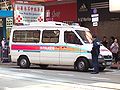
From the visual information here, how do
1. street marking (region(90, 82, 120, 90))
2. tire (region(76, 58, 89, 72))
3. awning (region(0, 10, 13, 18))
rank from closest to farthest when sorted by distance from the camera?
street marking (region(90, 82, 120, 90))
tire (region(76, 58, 89, 72))
awning (region(0, 10, 13, 18))

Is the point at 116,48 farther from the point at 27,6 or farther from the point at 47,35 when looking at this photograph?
the point at 27,6

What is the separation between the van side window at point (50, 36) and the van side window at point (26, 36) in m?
0.41

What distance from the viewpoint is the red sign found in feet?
96.7

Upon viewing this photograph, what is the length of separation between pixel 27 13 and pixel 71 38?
784cm

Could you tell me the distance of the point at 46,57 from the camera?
21000mm

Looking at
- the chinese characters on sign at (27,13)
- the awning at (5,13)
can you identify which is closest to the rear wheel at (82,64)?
the chinese characters on sign at (27,13)

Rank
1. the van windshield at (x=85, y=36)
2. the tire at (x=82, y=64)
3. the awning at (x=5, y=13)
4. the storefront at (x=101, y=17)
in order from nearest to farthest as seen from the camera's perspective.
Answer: the tire at (x=82, y=64), the van windshield at (x=85, y=36), the storefront at (x=101, y=17), the awning at (x=5, y=13)

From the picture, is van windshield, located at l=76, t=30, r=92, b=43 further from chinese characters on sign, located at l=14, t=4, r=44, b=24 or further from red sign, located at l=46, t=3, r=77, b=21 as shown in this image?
red sign, located at l=46, t=3, r=77, b=21

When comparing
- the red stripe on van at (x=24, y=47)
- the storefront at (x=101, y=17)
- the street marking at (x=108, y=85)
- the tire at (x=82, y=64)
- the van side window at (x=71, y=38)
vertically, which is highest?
the storefront at (x=101, y=17)

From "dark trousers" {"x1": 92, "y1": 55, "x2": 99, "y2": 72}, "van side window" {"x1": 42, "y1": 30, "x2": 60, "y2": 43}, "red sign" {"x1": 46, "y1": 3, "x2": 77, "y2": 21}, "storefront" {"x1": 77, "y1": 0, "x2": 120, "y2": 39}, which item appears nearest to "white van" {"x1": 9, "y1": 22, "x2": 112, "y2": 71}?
"van side window" {"x1": 42, "y1": 30, "x2": 60, "y2": 43}

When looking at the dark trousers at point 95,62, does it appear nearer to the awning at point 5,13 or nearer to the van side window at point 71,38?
the van side window at point 71,38

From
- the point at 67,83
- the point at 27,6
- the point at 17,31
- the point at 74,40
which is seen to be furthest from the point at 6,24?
the point at 67,83

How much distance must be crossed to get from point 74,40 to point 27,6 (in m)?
8.22

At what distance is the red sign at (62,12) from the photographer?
2948cm
